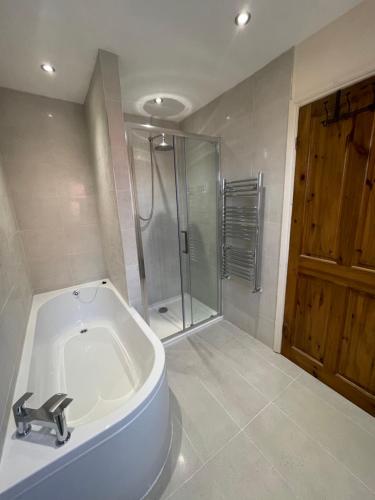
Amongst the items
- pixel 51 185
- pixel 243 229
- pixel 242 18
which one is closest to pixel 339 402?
pixel 243 229

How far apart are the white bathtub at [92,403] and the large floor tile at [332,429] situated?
34.9 inches

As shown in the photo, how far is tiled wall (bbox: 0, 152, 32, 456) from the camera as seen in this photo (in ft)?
3.12

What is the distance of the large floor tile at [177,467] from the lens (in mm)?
1046

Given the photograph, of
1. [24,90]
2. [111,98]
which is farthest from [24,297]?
[24,90]

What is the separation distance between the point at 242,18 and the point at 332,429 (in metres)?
2.50

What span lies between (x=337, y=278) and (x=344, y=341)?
1.46ft

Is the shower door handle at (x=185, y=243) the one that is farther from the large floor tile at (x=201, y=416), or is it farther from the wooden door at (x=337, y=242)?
the large floor tile at (x=201, y=416)

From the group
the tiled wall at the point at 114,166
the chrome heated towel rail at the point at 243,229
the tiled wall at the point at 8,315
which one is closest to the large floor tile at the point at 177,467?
the tiled wall at the point at 8,315

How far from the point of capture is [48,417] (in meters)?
0.81

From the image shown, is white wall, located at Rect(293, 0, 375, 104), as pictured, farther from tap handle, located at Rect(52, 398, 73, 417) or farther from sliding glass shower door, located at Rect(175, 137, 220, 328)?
tap handle, located at Rect(52, 398, 73, 417)

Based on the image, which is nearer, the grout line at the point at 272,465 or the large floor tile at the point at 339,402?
the grout line at the point at 272,465

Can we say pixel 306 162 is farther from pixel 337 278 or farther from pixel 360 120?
pixel 337 278

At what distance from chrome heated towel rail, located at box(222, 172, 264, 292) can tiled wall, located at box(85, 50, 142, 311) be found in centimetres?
98

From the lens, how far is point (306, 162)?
1.42 meters
